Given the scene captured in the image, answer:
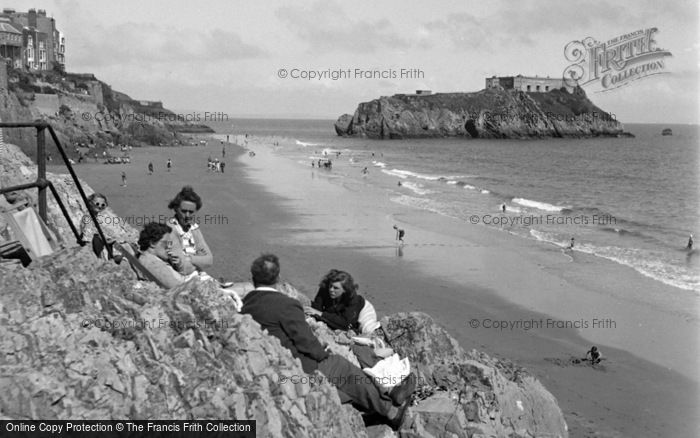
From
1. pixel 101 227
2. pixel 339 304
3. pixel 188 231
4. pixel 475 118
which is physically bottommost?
pixel 339 304

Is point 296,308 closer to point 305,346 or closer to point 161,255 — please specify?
point 305,346

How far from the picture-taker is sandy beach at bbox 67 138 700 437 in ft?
42.5

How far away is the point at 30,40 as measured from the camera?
323 ft

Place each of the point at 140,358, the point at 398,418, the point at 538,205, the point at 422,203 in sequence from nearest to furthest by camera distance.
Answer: the point at 140,358 → the point at 398,418 → the point at 422,203 → the point at 538,205

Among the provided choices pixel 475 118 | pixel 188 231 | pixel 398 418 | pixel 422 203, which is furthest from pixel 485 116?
pixel 398 418

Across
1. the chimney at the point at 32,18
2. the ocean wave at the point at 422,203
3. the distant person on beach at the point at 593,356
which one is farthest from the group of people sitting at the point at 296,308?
the chimney at the point at 32,18

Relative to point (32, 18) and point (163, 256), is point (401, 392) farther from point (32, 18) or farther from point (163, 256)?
point (32, 18)

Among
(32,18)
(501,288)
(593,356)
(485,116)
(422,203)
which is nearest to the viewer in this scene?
(593,356)

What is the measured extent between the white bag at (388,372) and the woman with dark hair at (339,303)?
1.07 meters

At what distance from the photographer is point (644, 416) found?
11.8 metres

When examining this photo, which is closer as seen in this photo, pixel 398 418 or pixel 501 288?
pixel 398 418

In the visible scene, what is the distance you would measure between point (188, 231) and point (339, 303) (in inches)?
78.1

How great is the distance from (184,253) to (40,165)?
86.4 inches

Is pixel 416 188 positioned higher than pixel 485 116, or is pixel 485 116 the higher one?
pixel 485 116
